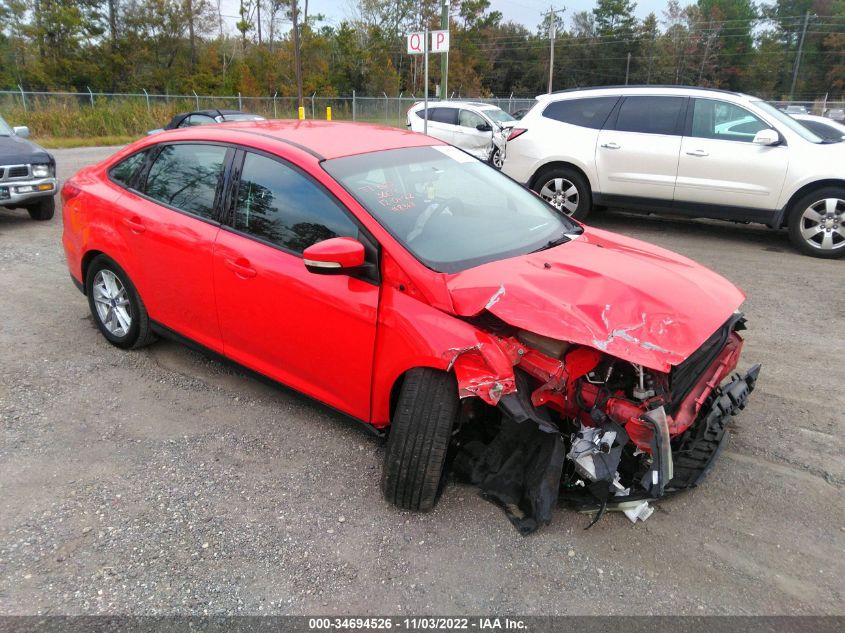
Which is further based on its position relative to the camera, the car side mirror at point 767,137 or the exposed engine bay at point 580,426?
the car side mirror at point 767,137

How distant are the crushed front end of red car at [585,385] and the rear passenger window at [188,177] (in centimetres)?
176

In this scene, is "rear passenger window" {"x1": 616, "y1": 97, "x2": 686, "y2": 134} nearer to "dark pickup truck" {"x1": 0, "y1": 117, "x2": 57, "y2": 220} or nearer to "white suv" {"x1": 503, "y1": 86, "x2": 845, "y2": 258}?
"white suv" {"x1": 503, "y1": 86, "x2": 845, "y2": 258}

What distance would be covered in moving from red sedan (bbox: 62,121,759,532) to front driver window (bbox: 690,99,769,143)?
4.73 metres

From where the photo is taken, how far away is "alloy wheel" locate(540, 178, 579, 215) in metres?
8.55

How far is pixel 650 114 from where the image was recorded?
8.04 meters

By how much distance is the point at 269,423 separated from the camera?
367 centimetres

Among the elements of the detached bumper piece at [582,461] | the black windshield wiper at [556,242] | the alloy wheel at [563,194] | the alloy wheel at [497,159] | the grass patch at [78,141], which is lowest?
the detached bumper piece at [582,461]

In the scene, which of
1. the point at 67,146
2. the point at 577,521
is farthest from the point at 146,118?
the point at 577,521

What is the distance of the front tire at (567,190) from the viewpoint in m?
8.49

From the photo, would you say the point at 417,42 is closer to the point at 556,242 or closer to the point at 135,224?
the point at 135,224

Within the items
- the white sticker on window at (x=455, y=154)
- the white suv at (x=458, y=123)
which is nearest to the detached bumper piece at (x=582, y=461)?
the white sticker on window at (x=455, y=154)

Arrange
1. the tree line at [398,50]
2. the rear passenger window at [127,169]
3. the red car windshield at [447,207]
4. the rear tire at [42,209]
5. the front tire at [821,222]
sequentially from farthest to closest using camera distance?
the tree line at [398,50]
the rear tire at [42,209]
the front tire at [821,222]
the rear passenger window at [127,169]
the red car windshield at [447,207]

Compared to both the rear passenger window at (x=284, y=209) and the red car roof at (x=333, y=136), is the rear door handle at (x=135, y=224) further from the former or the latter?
the rear passenger window at (x=284, y=209)

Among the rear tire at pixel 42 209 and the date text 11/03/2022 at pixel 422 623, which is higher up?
the rear tire at pixel 42 209
